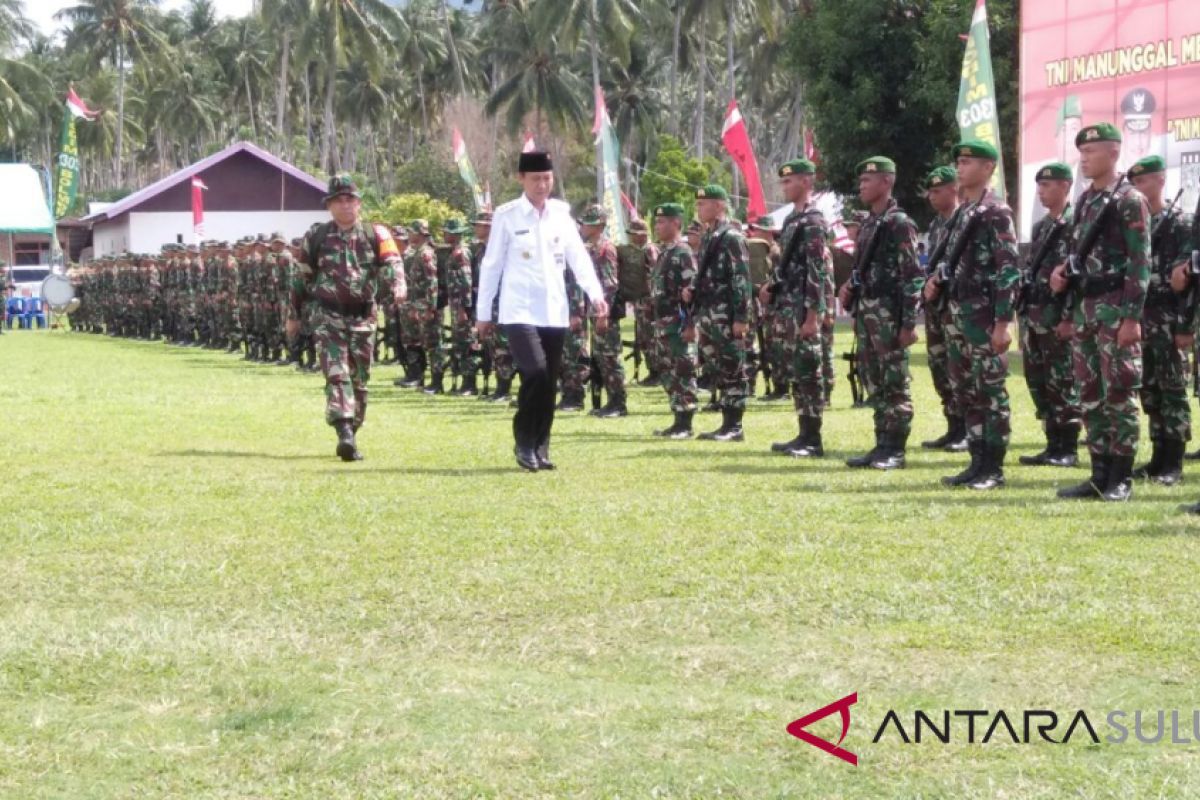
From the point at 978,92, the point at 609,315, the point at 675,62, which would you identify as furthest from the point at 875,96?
the point at 675,62

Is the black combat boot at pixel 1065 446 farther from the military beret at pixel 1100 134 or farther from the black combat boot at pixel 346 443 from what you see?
the black combat boot at pixel 346 443

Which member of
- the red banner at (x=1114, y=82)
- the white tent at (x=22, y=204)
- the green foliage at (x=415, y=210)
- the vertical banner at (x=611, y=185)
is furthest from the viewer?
the white tent at (x=22, y=204)

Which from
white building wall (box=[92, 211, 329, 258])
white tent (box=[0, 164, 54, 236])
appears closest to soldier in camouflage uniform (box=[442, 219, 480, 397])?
white tent (box=[0, 164, 54, 236])

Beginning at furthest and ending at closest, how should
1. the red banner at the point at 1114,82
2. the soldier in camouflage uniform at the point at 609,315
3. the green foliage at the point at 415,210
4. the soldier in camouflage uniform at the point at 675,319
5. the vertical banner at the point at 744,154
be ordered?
the green foliage at the point at 415,210
the vertical banner at the point at 744,154
the red banner at the point at 1114,82
the soldier in camouflage uniform at the point at 609,315
the soldier in camouflage uniform at the point at 675,319

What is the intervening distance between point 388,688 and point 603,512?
12.4 feet

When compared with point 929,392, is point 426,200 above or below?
above

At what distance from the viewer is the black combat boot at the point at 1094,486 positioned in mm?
9531

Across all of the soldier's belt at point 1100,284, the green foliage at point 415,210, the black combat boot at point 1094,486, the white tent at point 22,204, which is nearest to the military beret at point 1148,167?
the soldier's belt at point 1100,284

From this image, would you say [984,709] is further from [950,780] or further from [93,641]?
[93,641]

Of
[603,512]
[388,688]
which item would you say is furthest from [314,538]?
[388,688]

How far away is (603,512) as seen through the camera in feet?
29.9

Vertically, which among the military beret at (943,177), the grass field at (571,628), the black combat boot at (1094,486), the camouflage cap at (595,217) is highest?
the camouflage cap at (595,217)

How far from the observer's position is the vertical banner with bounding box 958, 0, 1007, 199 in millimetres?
20094

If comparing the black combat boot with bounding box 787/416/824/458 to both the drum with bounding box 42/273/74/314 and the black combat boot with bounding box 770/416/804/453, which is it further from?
the drum with bounding box 42/273/74/314
